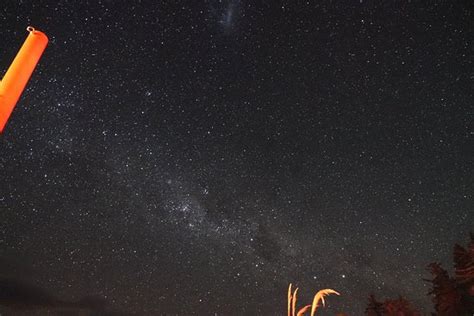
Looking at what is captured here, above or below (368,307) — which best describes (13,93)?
below

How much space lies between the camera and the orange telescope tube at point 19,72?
11.4 ft

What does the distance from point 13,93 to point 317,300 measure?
23.9 ft

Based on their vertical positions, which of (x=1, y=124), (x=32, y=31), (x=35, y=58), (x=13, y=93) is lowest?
(x=1, y=124)

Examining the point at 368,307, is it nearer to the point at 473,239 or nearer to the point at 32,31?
the point at 473,239

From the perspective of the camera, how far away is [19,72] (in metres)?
3.63

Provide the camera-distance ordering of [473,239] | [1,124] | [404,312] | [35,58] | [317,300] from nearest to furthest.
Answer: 1. [1,124]
2. [35,58]
3. [317,300]
4. [404,312]
5. [473,239]

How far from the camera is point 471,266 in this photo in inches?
646

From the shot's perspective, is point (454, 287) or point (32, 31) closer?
point (32, 31)

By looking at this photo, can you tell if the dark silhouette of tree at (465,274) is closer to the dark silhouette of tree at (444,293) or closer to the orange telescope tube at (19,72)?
the dark silhouette of tree at (444,293)

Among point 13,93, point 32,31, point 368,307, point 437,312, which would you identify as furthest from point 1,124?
point 437,312

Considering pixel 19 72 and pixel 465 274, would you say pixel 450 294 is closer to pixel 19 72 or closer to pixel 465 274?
pixel 465 274

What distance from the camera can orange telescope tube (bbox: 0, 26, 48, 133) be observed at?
136 inches

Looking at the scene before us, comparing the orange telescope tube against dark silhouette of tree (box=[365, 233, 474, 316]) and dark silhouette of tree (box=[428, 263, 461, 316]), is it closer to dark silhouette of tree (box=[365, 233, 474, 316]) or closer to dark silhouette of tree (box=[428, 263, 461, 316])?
dark silhouette of tree (box=[365, 233, 474, 316])

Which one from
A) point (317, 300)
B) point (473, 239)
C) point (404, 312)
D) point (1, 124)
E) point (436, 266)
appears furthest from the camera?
point (436, 266)
